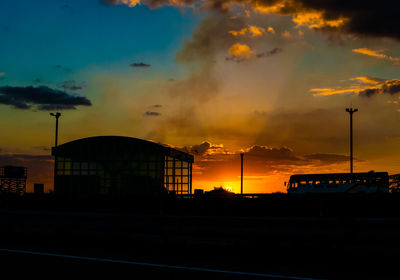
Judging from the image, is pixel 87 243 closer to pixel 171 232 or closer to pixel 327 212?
pixel 171 232

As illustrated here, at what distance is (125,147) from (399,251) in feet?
188

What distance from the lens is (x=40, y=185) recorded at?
6122 centimetres

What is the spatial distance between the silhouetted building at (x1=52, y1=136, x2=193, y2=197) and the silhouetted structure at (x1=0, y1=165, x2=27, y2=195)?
27390mm

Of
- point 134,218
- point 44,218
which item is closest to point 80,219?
point 44,218

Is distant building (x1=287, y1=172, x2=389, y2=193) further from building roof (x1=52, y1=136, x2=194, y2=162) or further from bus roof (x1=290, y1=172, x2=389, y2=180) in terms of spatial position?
building roof (x1=52, y1=136, x2=194, y2=162)

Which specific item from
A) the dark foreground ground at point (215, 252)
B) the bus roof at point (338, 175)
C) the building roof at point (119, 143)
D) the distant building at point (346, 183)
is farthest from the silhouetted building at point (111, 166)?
the dark foreground ground at point (215, 252)

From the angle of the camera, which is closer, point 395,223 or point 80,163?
point 395,223

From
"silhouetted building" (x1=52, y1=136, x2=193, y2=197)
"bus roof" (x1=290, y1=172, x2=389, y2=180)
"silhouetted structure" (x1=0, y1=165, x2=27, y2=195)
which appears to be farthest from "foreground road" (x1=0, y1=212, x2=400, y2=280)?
"silhouetted structure" (x1=0, y1=165, x2=27, y2=195)

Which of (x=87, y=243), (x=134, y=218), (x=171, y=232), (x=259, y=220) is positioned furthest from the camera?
(x=134, y=218)

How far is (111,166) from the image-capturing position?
216 feet

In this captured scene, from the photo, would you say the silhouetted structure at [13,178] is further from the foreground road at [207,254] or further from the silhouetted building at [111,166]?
the foreground road at [207,254]

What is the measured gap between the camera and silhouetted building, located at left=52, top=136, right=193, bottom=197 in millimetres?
65375

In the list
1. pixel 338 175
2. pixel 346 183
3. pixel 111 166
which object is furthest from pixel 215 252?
pixel 111 166

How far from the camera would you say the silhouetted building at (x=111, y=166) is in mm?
65375
